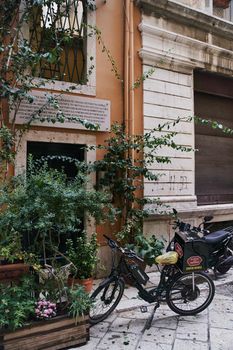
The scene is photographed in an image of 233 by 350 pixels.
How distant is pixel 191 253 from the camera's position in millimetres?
4484

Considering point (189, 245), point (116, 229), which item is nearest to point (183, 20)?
point (116, 229)

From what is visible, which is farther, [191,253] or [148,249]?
[148,249]

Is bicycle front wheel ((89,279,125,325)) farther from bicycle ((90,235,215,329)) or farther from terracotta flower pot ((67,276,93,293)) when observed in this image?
terracotta flower pot ((67,276,93,293))

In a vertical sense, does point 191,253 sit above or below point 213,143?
below

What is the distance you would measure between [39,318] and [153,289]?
1583 millimetres

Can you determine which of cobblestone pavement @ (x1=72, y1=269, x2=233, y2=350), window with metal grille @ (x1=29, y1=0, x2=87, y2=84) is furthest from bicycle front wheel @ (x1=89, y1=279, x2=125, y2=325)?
window with metal grille @ (x1=29, y1=0, x2=87, y2=84)

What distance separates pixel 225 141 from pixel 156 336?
5622mm

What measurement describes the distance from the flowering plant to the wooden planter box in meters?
0.06

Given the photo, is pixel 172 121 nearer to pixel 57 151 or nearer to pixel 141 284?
pixel 57 151

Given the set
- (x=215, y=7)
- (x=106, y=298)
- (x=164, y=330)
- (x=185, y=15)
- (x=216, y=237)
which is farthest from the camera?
(x=215, y=7)

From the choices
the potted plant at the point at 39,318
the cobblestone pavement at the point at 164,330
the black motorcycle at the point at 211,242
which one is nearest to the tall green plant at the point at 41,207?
the potted plant at the point at 39,318

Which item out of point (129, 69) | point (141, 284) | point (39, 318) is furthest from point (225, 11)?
point (39, 318)

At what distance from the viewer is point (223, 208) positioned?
797cm

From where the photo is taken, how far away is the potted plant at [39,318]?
3.38m
